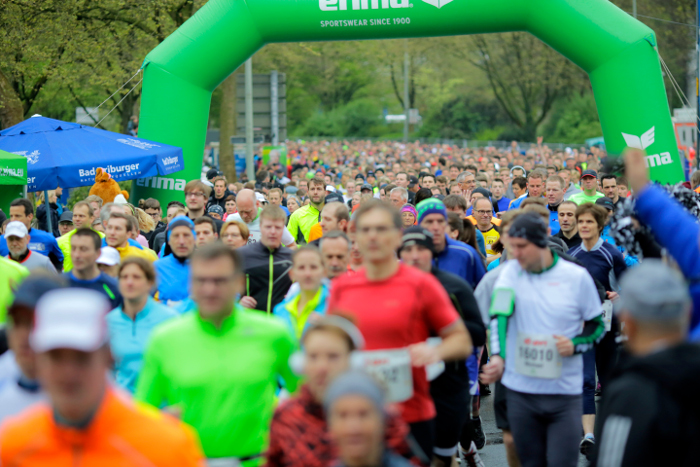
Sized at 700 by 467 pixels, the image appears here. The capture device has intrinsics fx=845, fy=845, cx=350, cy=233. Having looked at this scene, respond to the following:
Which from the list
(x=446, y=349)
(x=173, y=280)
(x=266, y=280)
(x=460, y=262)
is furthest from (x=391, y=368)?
(x=173, y=280)

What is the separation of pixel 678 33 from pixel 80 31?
27615 millimetres

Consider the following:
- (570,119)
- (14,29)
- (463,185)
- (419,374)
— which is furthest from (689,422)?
(570,119)

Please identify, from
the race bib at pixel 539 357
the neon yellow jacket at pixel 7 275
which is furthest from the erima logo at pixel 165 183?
the race bib at pixel 539 357

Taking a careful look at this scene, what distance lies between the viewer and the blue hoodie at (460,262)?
6.05m

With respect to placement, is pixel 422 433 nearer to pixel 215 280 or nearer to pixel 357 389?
pixel 215 280

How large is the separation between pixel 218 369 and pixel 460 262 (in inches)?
121

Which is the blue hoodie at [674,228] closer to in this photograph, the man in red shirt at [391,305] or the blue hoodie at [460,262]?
the man in red shirt at [391,305]

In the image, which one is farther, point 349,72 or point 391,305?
point 349,72

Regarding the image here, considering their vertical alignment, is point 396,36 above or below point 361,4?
below

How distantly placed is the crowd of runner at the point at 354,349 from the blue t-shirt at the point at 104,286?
0.01 metres

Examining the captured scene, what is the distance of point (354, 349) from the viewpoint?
3072 mm

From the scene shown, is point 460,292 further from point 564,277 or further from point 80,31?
point 80,31

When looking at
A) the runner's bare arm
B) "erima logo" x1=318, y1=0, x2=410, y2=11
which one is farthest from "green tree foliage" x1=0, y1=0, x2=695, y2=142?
the runner's bare arm

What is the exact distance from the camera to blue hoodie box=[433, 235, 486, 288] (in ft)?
19.8
